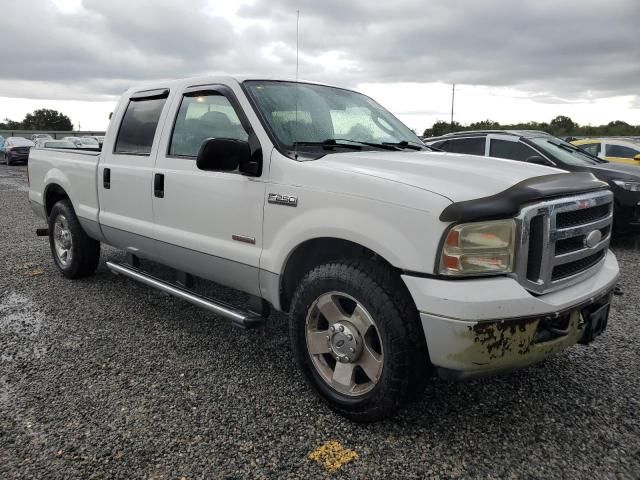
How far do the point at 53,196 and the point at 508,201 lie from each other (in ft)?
16.4

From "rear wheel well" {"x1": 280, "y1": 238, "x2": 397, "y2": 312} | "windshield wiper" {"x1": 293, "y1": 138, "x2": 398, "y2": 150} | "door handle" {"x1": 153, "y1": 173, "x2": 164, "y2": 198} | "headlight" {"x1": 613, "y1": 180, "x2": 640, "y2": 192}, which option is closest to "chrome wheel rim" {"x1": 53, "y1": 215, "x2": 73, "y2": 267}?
"door handle" {"x1": 153, "y1": 173, "x2": 164, "y2": 198}

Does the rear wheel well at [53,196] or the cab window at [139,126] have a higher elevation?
the cab window at [139,126]

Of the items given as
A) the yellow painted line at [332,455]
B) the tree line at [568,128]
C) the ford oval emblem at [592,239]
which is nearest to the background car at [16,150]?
the tree line at [568,128]

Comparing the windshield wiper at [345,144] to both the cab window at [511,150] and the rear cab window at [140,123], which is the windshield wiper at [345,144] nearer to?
the rear cab window at [140,123]

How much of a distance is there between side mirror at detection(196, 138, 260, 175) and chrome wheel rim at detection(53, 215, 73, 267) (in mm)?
2998

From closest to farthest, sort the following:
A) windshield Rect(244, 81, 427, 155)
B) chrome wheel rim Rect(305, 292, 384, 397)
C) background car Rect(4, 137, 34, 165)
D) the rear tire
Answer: chrome wheel rim Rect(305, 292, 384, 397) → windshield Rect(244, 81, 427, 155) → the rear tire → background car Rect(4, 137, 34, 165)

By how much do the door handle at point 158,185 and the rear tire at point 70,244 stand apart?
173 centimetres

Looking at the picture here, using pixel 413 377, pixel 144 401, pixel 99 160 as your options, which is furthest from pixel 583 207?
pixel 99 160

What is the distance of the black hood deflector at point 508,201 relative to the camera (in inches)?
87.5

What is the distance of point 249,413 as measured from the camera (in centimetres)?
280

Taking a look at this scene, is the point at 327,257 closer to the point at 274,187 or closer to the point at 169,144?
the point at 274,187

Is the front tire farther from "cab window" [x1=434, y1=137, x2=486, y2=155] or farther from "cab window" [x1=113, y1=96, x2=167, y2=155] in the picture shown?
"cab window" [x1=434, y1=137, x2=486, y2=155]

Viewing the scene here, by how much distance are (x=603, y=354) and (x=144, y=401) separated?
308 centimetres

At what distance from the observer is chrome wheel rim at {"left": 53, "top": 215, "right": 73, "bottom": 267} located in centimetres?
527
